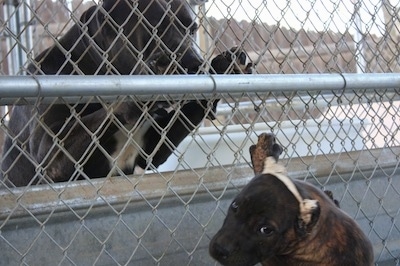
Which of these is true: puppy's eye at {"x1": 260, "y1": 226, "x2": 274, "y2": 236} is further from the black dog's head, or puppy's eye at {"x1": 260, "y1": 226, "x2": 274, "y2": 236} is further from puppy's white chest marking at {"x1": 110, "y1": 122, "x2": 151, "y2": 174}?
puppy's white chest marking at {"x1": 110, "y1": 122, "x2": 151, "y2": 174}

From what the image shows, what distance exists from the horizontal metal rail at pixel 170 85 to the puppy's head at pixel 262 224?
1.25ft

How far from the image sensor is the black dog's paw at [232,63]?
2.60 metres

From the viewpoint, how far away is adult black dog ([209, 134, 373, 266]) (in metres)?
1.95

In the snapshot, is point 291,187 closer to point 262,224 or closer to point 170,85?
point 262,224

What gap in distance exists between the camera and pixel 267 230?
1.97m

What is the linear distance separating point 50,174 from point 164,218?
84cm

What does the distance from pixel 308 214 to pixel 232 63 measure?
81 centimetres

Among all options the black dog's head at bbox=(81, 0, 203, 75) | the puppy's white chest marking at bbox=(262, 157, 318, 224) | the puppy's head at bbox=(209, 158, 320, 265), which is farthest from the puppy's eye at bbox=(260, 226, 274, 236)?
the black dog's head at bbox=(81, 0, 203, 75)

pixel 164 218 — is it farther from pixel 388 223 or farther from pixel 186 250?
pixel 388 223

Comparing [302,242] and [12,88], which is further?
[302,242]

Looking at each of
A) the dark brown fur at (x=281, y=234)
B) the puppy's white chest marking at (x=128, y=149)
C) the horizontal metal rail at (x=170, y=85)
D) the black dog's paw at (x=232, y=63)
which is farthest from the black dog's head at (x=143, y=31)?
the dark brown fur at (x=281, y=234)

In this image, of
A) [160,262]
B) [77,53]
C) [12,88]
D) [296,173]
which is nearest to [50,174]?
[77,53]

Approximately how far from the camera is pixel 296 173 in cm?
284

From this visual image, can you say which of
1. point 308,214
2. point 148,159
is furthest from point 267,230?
point 148,159
